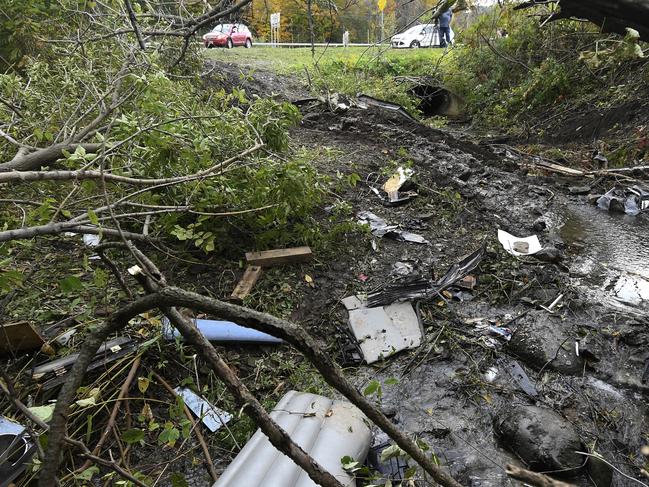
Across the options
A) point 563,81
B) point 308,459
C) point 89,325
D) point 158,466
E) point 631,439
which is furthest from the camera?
point 563,81

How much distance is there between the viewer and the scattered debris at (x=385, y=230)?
13.5ft

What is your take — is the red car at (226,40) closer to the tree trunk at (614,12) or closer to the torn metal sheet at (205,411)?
the tree trunk at (614,12)

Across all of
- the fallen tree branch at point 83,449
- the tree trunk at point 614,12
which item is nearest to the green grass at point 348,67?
the tree trunk at point 614,12

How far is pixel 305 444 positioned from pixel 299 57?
1291cm

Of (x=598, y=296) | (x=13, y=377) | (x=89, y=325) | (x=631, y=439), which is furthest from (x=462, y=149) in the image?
(x=13, y=377)

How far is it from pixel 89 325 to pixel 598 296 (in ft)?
12.5

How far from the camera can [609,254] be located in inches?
157

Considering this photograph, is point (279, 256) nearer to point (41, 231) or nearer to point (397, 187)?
point (41, 231)

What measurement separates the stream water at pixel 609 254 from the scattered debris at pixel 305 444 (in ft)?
8.05

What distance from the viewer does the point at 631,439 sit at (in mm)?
2311

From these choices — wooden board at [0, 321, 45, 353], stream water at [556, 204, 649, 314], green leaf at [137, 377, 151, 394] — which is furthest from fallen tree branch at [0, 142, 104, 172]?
stream water at [556, 204, 649, 314]

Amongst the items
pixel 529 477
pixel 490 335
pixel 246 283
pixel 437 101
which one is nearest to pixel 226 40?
pixel 246 283

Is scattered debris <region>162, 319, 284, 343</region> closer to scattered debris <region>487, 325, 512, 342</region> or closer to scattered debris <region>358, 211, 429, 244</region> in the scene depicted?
scattered debris <region>487, 325, 512, 342</region>

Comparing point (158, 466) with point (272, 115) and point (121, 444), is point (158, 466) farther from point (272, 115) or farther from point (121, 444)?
point (272, 115)
